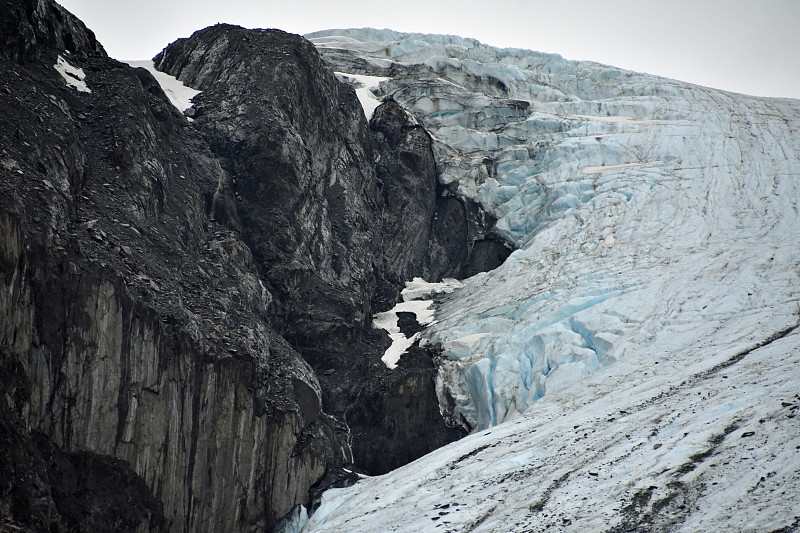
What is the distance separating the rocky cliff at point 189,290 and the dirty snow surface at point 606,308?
10.6ft

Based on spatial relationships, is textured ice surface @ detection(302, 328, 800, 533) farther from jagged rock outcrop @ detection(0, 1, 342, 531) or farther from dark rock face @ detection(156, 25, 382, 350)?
dark rock face @ detection(156, 25, 382, 350)

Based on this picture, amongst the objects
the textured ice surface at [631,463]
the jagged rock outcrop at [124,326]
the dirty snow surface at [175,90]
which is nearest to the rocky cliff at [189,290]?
the jagged rock outcrop at [124,326]

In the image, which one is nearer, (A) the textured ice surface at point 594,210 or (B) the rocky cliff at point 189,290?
(B) the rocky cliff at point 189,290

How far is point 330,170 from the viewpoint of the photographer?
36250 millimetres

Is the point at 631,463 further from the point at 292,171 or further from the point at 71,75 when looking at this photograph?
the point at 71,75

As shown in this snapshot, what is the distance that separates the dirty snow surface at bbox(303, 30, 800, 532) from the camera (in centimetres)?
1950

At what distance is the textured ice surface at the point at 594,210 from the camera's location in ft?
94.5

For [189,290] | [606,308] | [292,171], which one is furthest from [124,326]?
[606,308]

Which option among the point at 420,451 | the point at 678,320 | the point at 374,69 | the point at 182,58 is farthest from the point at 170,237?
the point at 374,69

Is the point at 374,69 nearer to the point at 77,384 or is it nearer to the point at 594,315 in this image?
the point at 594,315

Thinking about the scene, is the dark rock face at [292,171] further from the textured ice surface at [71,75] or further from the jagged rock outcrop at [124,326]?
the textured ice surface at [71,75]

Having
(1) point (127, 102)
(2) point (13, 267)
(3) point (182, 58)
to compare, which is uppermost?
(3) point (182, 58)

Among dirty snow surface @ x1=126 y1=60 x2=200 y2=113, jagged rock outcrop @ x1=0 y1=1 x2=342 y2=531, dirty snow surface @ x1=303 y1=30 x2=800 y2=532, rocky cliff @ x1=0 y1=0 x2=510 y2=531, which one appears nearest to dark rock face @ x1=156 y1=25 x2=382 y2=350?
rocky cliff @ x1=0 y1=0 x2=510 y2=531

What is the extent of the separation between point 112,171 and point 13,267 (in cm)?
719
